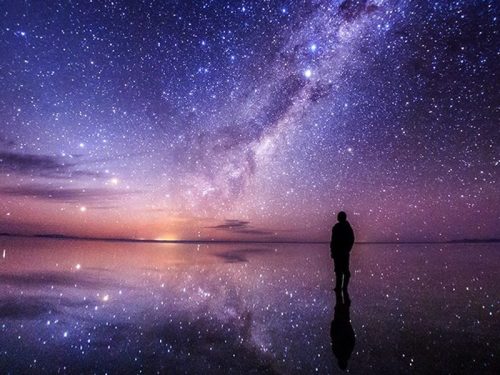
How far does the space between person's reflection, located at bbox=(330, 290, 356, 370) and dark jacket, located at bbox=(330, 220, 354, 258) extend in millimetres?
1243

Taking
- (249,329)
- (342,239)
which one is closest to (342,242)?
(342,239)

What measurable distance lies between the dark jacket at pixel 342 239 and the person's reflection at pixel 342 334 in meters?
1.24

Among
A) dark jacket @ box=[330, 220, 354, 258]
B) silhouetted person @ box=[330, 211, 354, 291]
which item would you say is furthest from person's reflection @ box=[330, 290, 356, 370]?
dark jacket @ box=[330, 220, 354, 258]

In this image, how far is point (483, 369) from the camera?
3.92 meters

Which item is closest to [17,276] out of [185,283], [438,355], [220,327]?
[185,283]

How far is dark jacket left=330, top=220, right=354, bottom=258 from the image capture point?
8.59 meters

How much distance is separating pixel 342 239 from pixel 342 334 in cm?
343

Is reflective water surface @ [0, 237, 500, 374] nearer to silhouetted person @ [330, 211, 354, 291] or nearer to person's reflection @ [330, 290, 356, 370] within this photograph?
person's reflection @ [330, 290, 356, 370]

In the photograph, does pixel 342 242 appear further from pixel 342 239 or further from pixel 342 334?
pixel 342 334

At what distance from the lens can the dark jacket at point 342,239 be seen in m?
8.59

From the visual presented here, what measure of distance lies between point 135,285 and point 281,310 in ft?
17.6

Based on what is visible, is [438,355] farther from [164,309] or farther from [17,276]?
[17,276]

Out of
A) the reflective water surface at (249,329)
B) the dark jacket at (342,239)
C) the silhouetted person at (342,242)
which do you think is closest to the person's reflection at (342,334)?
the reflective water surface at (249,329)

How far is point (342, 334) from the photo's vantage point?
17.8ft
